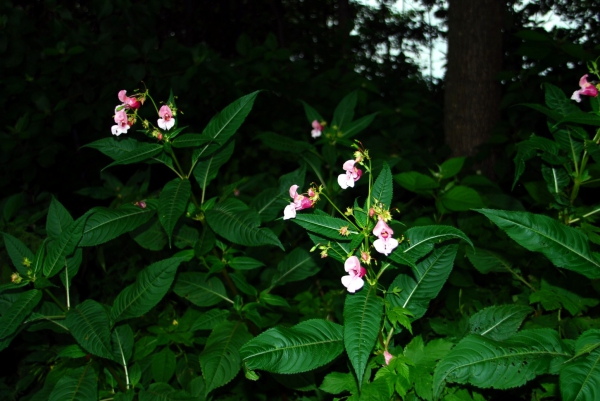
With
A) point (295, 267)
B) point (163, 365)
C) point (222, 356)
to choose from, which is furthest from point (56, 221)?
point (295, 267)

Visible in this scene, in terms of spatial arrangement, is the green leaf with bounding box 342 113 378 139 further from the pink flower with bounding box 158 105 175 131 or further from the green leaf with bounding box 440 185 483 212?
the pink flower with bounding box 158 105 175 131

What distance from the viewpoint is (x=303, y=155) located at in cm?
308

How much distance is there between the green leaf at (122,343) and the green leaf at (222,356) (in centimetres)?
44

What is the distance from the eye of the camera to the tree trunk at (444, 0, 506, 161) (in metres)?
4.41

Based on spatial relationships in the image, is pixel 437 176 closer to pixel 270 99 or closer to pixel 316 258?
pixel 316 258

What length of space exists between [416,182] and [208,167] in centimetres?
109

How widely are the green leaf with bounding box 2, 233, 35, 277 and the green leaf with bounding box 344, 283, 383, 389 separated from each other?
139 cm

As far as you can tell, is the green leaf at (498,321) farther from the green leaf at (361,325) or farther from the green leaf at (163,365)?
the green leaf at (163,365)

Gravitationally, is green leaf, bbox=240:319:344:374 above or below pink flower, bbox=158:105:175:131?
below

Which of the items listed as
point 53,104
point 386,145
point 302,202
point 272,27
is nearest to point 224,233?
point 302,202

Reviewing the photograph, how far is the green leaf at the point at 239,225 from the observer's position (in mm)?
2078

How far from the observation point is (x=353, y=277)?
1.62 metres

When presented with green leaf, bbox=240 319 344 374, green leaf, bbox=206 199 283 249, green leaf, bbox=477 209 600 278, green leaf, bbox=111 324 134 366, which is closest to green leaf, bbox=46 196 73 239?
green leaf, bbox=111 324 134 366

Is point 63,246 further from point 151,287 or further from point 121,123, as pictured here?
point 121,123
